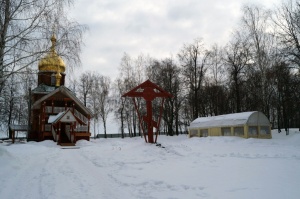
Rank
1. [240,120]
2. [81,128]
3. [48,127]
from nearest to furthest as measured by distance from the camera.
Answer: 1. [240,120]
2. [48,127]
3. [81,128]

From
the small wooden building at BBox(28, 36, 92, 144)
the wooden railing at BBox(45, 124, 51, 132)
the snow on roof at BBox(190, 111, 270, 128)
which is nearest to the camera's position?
the snow on roof at BBox(190, 111, 270, 128)

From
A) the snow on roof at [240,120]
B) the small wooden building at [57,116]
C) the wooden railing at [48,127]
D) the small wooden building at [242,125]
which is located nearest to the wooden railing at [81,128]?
the small wooden building at [57,116]

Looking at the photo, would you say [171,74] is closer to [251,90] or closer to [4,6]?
[251,90]

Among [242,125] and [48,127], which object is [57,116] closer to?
[48,127]

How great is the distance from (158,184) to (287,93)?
27.7 m

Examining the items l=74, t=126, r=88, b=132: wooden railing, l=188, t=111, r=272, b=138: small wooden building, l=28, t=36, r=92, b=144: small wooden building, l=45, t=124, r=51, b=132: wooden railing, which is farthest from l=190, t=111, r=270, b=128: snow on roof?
l=45, t=124, r=51, b=132: wooden railing

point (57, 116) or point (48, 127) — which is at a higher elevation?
point (57, 116)

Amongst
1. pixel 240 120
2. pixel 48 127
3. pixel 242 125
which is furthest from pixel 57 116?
pixel 242 125

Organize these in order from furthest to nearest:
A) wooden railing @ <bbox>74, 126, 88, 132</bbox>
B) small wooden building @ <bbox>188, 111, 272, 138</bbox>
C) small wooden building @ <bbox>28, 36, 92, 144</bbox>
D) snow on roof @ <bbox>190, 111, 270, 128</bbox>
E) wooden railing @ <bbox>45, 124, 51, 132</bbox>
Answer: wooden railing @ <bbox>74, 126, 88, 132</bbox>, wooden railing @ <bbox>45, 124, 51, 132</bbox>, small wooden building @ <bbox>28, 36, 92, 144</bbox>, snow on roof @ <bbox>190, 111, 270, 128</bbox>, small wooden building @ <bbox>188, 111, 272, 138</bbox>

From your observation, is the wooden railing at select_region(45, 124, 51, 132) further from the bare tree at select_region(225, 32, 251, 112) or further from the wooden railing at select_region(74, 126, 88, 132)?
the bare tree at select_region(225, 32, 251, 112)

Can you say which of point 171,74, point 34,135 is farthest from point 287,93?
point 34,135

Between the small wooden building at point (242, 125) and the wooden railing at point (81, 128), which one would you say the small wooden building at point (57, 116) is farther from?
the small wooden building at point (242, 125)

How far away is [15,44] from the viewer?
10.7 metres

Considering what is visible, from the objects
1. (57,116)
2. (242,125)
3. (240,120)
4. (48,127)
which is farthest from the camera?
(48,127)
